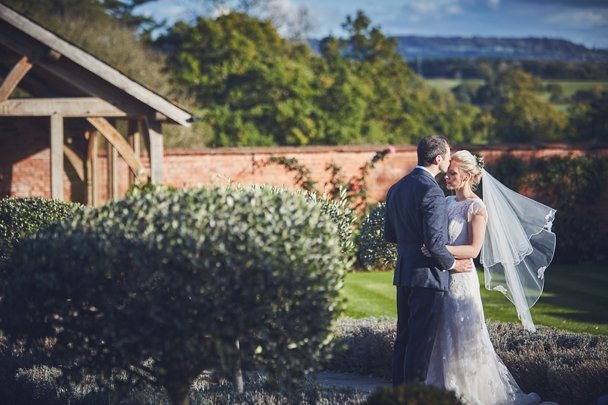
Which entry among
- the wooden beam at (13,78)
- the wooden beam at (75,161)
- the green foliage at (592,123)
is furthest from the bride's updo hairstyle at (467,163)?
the green foliage at (592,123)

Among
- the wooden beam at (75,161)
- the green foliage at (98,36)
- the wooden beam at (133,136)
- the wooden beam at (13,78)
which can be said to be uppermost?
the green foliage at (98,36)

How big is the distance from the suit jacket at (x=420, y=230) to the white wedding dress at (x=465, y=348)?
1.93ft

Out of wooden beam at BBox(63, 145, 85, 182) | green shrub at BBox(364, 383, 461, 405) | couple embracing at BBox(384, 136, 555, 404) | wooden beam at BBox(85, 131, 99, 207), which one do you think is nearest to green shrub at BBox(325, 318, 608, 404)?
couple embracing at BBox(384, 136, 555, 404)

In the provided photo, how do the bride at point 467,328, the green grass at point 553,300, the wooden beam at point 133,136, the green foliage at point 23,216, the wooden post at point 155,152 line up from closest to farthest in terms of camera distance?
the bride at point 467,328, the green foliage at point 23,216, the green grass at point 553,300, the wooden post at point 155,152, the wooden beam at point 133,136

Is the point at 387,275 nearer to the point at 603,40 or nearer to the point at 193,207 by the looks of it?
the point at 193,207

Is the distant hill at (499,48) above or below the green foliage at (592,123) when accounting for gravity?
above

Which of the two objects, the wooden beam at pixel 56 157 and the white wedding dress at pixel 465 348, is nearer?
the white wedding dress at pixel 465 348

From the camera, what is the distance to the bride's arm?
657 cm

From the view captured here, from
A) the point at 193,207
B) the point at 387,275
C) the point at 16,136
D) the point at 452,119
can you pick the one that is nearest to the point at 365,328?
the point at 193,207

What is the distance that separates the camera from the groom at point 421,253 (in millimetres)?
6016

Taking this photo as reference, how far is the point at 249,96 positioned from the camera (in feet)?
114

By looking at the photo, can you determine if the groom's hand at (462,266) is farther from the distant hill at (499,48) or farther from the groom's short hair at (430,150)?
the distant hill at (499,48)

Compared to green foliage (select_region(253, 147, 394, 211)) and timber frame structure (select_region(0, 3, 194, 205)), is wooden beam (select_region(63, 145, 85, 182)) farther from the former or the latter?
green foliage (select_region(253, 147, 394, 211))

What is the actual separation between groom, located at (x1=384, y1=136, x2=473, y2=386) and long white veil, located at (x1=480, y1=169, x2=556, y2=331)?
1391 millimetres
